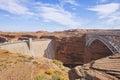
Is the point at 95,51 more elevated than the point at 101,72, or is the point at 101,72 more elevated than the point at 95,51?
the point at 101,72

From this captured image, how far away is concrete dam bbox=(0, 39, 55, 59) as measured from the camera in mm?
39862

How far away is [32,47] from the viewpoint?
153 ft

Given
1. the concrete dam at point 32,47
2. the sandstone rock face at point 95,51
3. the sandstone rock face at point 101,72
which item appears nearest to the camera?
the sandstone rock face at point 101,72

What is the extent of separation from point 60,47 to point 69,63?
5.57 metres

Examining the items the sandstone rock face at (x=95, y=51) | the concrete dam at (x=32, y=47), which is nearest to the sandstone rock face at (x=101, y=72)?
the concrete dam at (x=32, y=47)

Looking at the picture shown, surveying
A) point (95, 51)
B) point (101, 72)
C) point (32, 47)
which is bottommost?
point (95, 51)

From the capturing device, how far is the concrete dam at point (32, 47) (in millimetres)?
39862

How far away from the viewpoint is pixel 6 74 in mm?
18297

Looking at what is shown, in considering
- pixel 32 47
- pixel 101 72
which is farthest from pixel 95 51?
pixel 101 72

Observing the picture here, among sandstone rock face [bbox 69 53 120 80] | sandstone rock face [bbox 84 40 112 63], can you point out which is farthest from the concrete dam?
sandstone rock face [bbox 69 53 120 80]

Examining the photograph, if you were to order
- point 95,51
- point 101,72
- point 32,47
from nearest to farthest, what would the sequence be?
point 101,72 → point 32,47 → point 95,51

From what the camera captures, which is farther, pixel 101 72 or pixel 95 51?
pixel 95 51

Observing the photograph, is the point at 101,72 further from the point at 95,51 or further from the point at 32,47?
the point at 95,51

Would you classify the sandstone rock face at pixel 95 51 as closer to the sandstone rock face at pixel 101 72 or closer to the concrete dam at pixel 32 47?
the concrete dam at pixel 32 47
